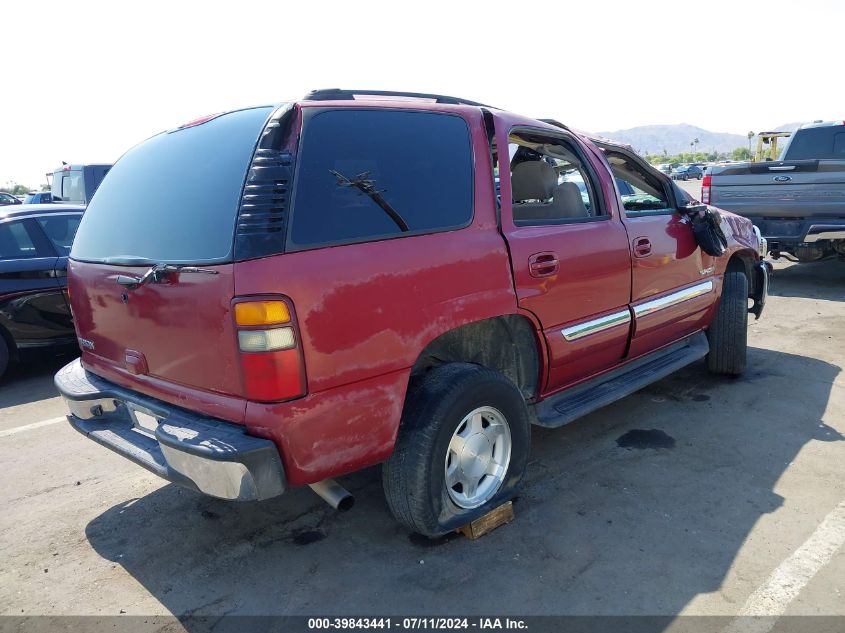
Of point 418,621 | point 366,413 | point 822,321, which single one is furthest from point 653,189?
point 822,321

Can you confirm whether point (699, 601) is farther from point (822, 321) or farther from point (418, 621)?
point (822, 321)

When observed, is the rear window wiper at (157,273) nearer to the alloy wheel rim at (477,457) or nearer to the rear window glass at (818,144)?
the alloy wheel rim at (477,457)

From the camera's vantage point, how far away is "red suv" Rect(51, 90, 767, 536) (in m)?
2.39

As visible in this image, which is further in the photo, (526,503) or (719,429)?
(719,429)

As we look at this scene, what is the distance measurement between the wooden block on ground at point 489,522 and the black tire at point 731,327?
2.69 metres

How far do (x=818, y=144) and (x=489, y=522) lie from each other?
Result: 9636 mm

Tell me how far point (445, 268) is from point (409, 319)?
0.31m

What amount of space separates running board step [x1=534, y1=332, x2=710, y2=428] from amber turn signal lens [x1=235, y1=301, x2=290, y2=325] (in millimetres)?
1674

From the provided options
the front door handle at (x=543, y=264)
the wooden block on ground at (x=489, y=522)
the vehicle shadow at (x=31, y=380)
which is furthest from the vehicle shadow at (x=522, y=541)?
the vehicle shadow at (x=31, y=380)

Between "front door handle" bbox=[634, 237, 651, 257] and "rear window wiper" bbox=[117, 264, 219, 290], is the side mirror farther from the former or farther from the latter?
"rear window wiper" bbox=[117, 264, 219, 290]

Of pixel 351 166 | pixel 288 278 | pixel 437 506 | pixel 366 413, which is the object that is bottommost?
pixel 437 506

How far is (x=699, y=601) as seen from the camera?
101 inches

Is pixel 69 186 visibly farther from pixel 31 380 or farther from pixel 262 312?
pixel 262 312

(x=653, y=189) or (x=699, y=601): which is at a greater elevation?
(x=653, y=189)
